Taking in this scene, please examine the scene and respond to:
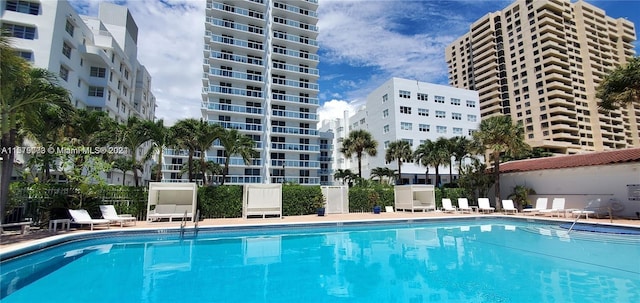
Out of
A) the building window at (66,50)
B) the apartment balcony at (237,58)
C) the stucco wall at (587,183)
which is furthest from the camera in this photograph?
the apartment balcony at (237,58)

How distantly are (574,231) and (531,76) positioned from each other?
241ft

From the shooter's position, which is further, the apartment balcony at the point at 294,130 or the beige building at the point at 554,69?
the beige building at the point at 554,69

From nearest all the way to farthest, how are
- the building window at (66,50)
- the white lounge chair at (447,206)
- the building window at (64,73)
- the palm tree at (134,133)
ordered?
1. the palm tree at (134,133)
2. the white lounge chair at (447,206)
3. the building window at (64,73)
4. the building window at (66,50)

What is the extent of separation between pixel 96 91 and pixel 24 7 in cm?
1081

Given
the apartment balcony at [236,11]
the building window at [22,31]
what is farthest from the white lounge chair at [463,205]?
the building window at [22,31]

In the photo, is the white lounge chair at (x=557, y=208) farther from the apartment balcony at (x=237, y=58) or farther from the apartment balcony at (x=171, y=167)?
the apartment balcony at (x=171, y=167)

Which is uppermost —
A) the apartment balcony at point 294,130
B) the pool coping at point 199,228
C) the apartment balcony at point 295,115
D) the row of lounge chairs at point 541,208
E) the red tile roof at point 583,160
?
the apartment balcony at point 295,115

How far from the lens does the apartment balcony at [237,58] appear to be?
4416 cm

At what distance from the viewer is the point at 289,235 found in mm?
15312

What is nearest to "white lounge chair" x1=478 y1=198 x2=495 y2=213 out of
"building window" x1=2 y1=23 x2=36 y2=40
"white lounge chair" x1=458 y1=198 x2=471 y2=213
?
"white lounge chair" x1=458 y1=198 x2=471 y2=213

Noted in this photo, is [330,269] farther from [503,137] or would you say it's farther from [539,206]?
[503,137]

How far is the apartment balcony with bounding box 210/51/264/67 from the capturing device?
4416 cm

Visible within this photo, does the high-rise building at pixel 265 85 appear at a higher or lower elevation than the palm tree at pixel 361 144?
higher

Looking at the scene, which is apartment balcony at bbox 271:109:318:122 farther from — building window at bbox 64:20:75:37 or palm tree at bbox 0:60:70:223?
palm tree at bbox 0:60:70:223
